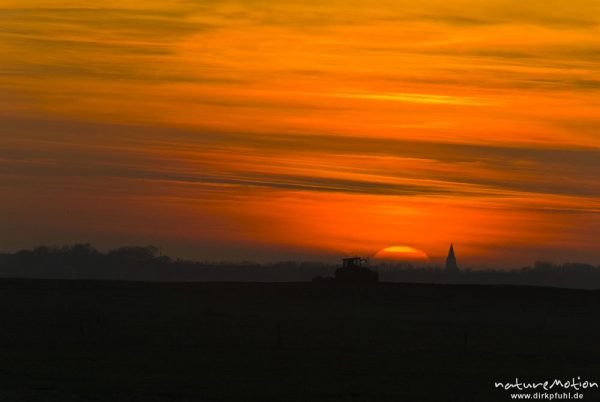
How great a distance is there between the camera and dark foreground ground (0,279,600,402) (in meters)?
41.5

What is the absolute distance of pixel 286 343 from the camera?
6194 centimetres

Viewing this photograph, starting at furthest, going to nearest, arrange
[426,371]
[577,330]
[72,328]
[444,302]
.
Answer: [444,302] → [577,330] → [72,328] → [426,371]

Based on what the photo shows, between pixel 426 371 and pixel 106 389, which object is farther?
pixel 426 371

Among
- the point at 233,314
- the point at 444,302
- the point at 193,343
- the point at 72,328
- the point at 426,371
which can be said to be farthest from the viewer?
the point at 444,302

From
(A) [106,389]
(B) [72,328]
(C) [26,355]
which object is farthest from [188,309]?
(A) [106,389]

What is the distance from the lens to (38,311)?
270ft

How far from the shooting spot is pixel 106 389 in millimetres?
39969

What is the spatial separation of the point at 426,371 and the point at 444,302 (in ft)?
206

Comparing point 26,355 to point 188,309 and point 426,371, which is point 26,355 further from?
point 188,309

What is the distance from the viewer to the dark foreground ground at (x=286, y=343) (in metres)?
41.5

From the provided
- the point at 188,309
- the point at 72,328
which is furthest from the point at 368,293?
the point at 72,328

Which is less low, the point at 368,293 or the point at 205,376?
the point at 368,293

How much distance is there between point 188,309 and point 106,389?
2015 inches

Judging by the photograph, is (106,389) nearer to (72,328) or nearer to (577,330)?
(72,328)
